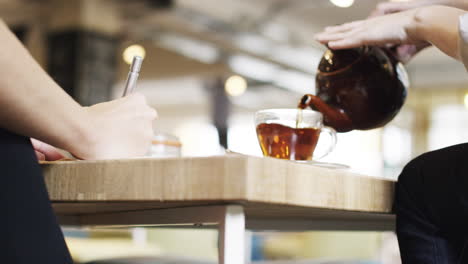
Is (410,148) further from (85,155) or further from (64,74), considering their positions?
(85,155)

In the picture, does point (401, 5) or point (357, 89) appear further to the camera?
point (401, 5)

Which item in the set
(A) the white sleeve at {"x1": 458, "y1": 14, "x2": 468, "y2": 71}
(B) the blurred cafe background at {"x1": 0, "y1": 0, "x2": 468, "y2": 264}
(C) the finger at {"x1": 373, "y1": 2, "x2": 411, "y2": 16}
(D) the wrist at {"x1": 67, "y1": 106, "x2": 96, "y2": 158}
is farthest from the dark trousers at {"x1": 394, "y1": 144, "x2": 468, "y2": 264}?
(B) the blurred cafe background at {"x1": 0, "y1": 0, "x2": 468, "y2": 264}

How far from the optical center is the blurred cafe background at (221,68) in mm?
4297

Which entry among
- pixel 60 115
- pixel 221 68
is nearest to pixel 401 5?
pixel 60 115

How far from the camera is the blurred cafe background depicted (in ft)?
14.1

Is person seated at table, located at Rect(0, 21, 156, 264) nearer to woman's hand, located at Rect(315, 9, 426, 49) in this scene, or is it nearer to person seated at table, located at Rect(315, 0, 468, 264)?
person seated at table, located at Rect(315, 0, 468, 264)

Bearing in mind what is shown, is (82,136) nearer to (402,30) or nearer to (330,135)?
(330,135)

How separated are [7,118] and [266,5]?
24.3 ft

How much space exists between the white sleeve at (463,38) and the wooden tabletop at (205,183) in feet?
0.72

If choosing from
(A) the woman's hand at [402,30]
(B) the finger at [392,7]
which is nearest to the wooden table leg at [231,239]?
(A) the woman's hand at [402,30]

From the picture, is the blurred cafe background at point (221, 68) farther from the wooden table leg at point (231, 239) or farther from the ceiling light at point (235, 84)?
the wooden table leg at point (231, 239)

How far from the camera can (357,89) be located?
4.01 feet

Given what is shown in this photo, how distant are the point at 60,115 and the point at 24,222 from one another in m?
0.13

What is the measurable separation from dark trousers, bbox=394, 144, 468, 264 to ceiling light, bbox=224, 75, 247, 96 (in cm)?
895
